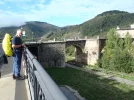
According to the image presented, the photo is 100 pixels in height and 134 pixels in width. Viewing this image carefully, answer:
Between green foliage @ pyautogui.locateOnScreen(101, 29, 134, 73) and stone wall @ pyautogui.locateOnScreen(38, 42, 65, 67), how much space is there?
853cm

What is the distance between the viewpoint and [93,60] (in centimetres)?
4725

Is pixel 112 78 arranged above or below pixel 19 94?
below

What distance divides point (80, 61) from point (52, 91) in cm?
4859

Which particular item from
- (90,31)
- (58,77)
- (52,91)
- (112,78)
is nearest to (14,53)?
(52,91)

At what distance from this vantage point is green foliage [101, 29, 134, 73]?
3922 centimetres

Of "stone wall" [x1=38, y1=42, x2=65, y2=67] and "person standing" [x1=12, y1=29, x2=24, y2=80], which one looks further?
"stone wall" [x1=38, y1=42, x2=65, y2=67]

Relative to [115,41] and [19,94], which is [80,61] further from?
[19,94]

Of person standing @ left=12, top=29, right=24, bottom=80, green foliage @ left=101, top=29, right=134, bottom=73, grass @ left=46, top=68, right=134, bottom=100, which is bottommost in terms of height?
grass @ left=46, top=68, right=134, bottom=100

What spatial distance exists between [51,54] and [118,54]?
11022 mm

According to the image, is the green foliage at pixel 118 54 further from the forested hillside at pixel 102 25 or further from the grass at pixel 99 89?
the forested hillside at pixel 102 25

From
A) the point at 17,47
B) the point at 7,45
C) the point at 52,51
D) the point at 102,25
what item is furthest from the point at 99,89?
the point at 102,25

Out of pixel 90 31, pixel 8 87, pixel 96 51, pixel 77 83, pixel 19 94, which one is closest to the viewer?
pixel 19 94

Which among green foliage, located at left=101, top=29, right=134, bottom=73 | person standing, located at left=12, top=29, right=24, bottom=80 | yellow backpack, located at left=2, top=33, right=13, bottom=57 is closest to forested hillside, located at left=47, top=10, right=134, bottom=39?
green foliage, located at left=101, top=29, right=134, bottom=73

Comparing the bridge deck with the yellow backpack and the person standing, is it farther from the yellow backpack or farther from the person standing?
the yellow backpack
